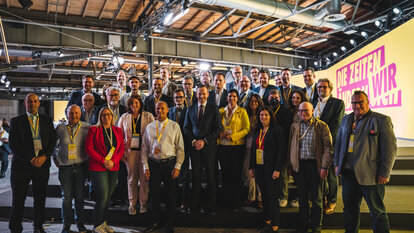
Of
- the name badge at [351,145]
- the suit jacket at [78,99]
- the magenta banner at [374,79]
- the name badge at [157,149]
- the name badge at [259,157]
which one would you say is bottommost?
the name badge at [259,157]

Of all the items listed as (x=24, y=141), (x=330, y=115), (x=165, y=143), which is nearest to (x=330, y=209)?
(x=330, y=115)

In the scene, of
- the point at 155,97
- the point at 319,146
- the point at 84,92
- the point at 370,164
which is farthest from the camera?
the point at 84,92

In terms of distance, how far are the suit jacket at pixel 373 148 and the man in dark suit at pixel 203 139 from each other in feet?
5.09

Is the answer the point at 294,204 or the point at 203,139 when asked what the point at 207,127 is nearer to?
the point at 203,139

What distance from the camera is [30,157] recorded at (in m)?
3.01

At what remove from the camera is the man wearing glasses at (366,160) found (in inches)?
97.7

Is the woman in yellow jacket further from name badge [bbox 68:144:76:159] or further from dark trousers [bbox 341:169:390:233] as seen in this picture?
name badge [bbox 68:144:76:159]

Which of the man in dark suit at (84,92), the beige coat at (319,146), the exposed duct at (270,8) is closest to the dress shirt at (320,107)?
the beige coat at (319,146)

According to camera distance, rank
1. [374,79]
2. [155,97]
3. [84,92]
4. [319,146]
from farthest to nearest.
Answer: [374,79], [84,92], [155,97], [319,146]

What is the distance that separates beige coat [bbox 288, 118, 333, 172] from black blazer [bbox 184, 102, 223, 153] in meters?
0.91

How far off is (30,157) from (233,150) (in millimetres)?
2421

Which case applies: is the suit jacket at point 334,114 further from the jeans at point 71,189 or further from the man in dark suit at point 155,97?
the jeans at point 71,189

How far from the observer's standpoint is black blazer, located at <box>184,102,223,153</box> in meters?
3.31

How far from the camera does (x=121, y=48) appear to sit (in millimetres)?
8086
